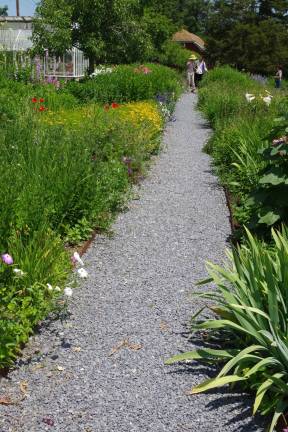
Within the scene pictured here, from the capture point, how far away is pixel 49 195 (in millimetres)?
4867

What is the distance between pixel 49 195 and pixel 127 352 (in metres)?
1.76

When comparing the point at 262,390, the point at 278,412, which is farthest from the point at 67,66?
the point at 278,412

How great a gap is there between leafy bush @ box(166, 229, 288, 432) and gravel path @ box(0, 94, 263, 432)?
0.13 metres

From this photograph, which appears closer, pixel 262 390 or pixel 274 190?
pixel 262 390

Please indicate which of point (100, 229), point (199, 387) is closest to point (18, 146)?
point (100, 229)

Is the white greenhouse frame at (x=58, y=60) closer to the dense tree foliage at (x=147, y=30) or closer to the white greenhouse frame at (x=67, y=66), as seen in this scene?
the white greenhouse frame at (x=67, y=66)

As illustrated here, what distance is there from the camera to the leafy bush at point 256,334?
3.00 meters

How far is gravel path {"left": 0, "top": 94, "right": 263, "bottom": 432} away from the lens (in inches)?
116

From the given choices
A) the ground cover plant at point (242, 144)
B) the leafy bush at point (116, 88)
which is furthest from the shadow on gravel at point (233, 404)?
the leafy bush at point (116, 88)

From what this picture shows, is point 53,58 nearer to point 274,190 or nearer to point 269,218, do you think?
point 274,190

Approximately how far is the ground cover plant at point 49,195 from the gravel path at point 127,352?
0.74 ft

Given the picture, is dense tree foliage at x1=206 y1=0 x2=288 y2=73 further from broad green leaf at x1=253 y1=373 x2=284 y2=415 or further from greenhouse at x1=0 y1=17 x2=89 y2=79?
broad green leaf at x1=253 y1=373 x2=284 y2=415

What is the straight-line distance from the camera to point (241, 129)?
29.4 ft

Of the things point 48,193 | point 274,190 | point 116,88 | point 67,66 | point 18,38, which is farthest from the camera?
point 18,38
